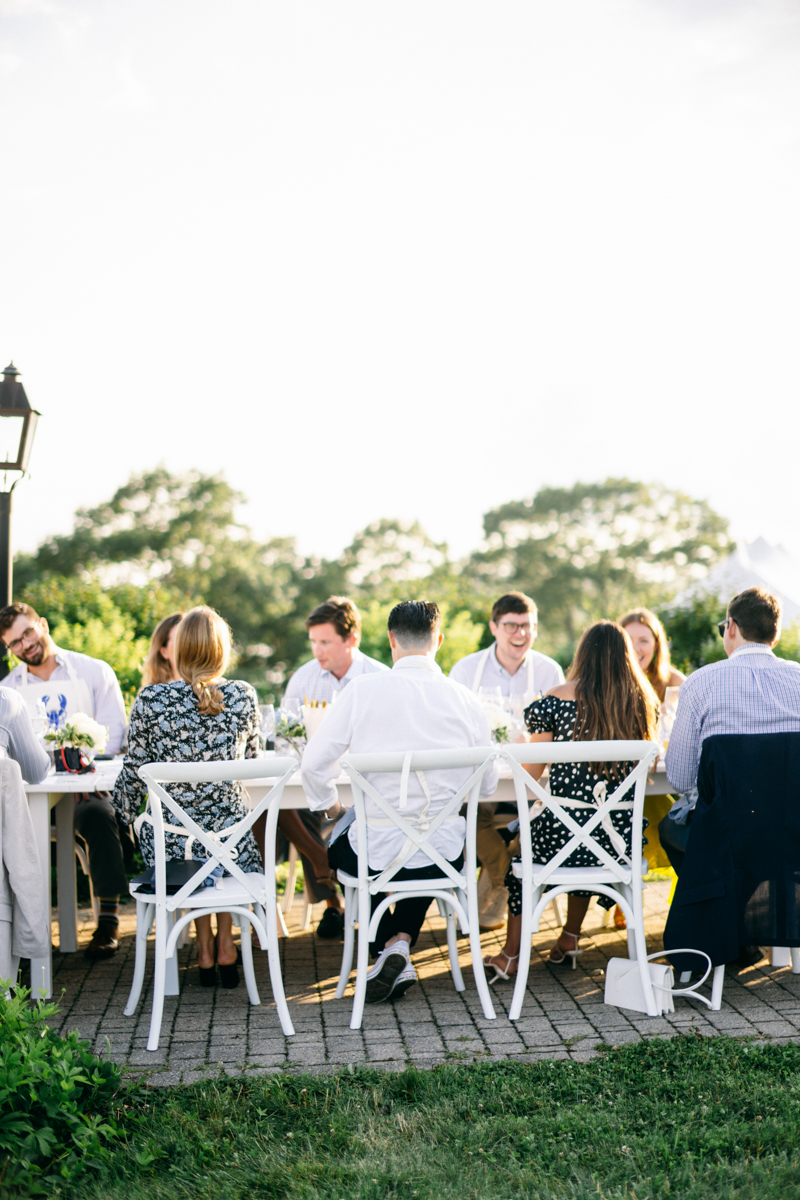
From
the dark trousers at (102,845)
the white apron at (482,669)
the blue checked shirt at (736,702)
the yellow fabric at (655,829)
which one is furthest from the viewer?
the white apron at (482,669)

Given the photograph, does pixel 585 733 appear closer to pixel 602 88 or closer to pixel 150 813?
pixel 150 813

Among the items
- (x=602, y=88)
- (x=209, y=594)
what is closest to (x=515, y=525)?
(x=209, y=594)

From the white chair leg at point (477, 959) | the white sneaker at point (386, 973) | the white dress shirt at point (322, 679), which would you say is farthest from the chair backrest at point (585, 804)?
the white dress shirt at point (322, 679)

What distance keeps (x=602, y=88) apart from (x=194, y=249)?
794 cm

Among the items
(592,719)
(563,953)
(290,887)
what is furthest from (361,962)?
(290,887)

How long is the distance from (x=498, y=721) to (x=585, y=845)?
979 millimetres

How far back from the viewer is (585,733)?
14.0 feet

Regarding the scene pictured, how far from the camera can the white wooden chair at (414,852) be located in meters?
3.81

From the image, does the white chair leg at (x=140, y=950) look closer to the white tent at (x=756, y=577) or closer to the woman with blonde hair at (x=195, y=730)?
the woman with blonde hair at (x=195, y=730)

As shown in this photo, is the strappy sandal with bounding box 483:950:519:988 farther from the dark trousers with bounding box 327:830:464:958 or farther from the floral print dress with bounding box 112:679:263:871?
the floral print dress with bounding box 112:679:263:871

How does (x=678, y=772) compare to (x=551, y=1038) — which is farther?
(x=678, y=772)

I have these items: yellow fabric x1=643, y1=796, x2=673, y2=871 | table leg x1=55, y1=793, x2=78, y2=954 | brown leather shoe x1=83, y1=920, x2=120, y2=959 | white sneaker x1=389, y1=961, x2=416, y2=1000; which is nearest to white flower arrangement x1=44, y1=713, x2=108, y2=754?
table leg x1=55, y1=793, x2=78, y2=954

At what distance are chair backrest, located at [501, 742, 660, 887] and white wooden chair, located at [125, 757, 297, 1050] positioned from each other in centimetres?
91

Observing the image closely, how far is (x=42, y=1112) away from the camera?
2.72 m
